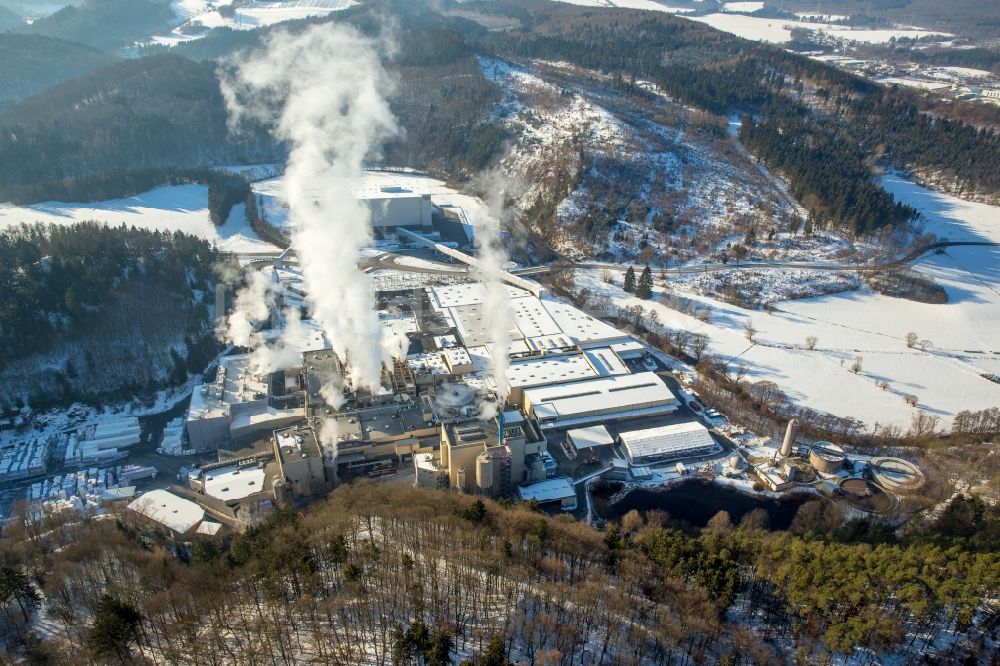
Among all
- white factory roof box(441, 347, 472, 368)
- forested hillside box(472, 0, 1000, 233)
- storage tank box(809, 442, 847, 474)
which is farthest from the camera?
forested hillside box(472, 0, 1000, 233)

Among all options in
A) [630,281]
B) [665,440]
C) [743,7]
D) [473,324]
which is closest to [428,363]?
[473,324]

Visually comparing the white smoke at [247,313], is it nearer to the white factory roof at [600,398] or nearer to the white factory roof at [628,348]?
the white factory roof at [600,398]

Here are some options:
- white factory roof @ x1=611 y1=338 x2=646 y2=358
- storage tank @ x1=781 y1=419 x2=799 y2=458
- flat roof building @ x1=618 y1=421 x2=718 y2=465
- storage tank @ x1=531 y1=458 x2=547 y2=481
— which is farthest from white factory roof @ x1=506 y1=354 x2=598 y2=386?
storage tank @ x1=781 y1=419 x2=799 y2=458

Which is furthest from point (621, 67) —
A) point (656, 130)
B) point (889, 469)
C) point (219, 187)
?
point (889, 469)

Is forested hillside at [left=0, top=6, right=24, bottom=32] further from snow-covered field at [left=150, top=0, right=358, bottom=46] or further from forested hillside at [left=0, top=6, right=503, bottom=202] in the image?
forested hillside at [left=0, top=6, right=503, bottom=202]

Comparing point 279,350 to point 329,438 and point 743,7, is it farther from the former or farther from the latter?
point 743,7

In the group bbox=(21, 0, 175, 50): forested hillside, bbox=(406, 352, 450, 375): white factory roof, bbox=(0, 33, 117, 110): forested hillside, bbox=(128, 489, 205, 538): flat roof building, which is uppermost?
bbox=(21, 0, 175, 50): forested hillside

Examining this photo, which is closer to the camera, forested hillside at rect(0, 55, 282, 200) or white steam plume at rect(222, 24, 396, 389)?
white steam plume at rect(222, 24, 396, 389)
